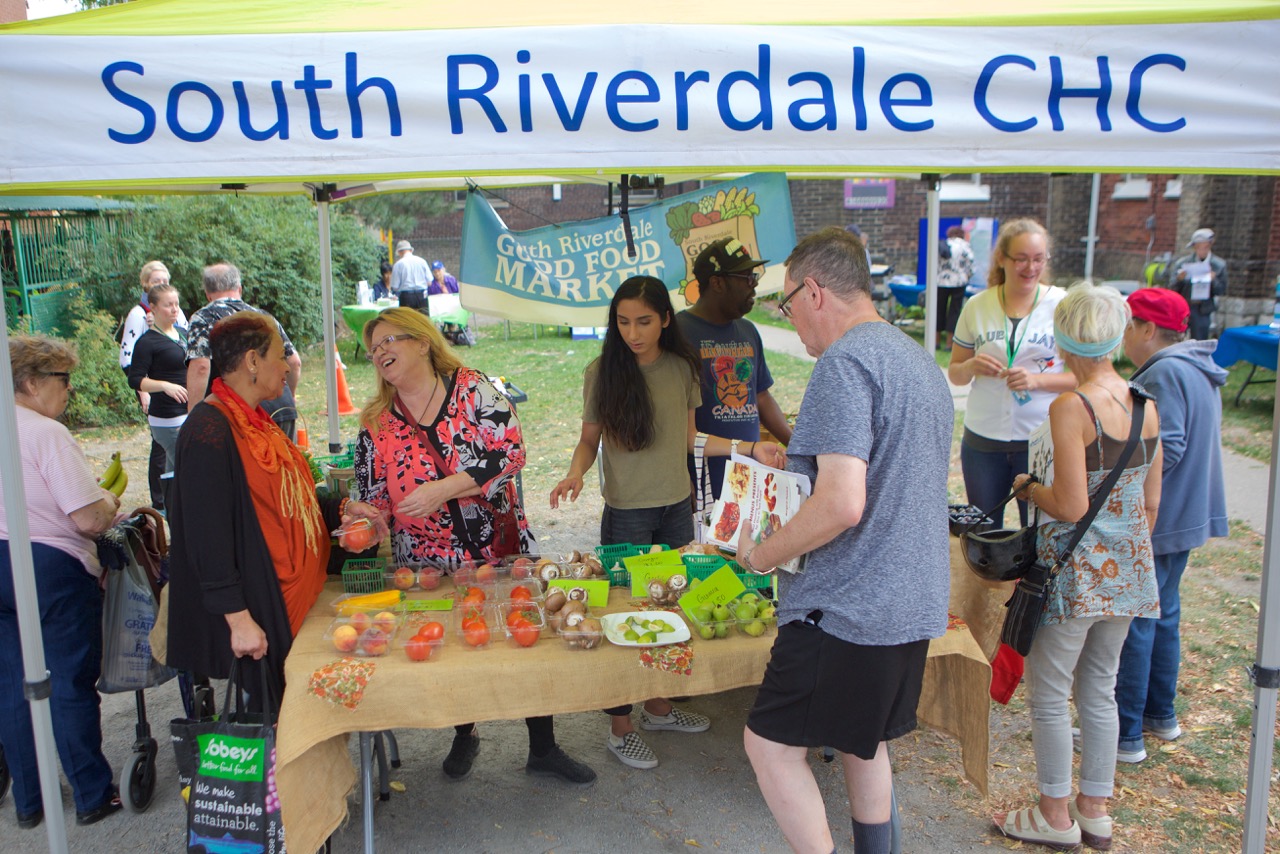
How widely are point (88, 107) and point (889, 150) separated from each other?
196 cm

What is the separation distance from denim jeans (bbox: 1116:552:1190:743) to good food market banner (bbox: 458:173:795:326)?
8.31 ft

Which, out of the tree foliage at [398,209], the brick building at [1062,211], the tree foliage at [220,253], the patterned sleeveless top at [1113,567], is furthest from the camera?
the tree foliage at [398,209]

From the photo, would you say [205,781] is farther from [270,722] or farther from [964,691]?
[964,691]

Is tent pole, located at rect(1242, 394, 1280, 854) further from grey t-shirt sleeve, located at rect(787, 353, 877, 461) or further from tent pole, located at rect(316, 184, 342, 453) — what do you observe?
tent pole, located at rect(316, 184, 342, 453)

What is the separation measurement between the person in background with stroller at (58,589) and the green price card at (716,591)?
2005 millimetres

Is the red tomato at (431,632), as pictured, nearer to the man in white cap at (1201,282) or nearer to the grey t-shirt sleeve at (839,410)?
the grey t-shirt sleeve at (839,410)

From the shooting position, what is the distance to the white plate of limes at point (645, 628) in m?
2.76

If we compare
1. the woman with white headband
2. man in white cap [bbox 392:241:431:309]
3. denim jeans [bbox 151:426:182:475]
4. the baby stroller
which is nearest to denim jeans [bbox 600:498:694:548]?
the woman with white headband

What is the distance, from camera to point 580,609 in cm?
285

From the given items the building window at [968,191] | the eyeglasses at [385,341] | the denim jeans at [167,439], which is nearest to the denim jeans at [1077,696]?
the eyeglasses at [385,341]

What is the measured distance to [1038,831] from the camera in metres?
3.08

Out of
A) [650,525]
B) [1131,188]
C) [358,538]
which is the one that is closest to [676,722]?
[650,525]

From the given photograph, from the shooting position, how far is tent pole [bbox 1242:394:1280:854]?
8.13 ft

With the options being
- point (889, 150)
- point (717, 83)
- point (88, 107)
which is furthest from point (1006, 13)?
point (88, 107)
